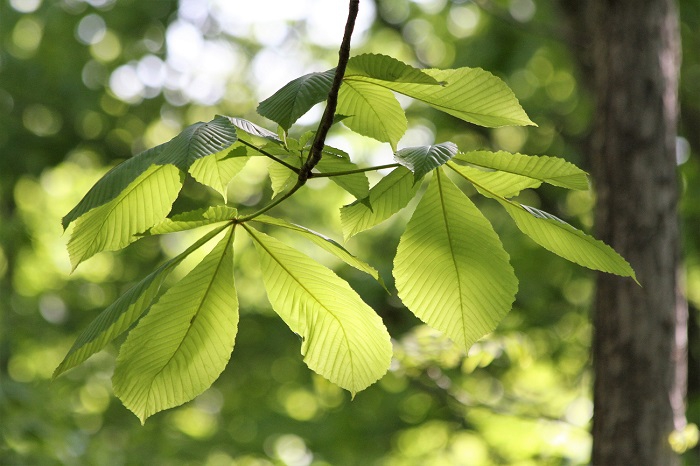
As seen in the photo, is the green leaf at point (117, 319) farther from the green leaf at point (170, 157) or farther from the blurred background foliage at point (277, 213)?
the blurred background foliage at point (277, 213)

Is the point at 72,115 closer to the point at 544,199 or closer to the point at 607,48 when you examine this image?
the point at 544,199

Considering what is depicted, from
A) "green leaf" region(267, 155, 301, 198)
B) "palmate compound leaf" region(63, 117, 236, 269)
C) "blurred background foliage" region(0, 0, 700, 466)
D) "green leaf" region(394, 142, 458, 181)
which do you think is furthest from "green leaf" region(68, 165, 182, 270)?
"blurred background foliage" region(0, 0, 700, 466)

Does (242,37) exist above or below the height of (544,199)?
above

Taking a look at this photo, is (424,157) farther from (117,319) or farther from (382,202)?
(117,319)

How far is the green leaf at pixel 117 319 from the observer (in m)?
0.61

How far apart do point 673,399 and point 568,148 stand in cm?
313

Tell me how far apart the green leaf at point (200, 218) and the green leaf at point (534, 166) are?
21cm

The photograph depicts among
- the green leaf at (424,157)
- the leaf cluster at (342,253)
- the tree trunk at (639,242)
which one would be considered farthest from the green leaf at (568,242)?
the tree trunk at (639,242)

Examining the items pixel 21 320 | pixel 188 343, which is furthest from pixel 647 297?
pixel 21 320

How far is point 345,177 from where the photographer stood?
0.70 metres

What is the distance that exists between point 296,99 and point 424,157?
0.11 metres

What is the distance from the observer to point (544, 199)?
4777 mm

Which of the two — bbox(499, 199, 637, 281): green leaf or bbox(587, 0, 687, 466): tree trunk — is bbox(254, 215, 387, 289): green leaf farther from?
bbox(587, 0, 687, 466): tree trunk

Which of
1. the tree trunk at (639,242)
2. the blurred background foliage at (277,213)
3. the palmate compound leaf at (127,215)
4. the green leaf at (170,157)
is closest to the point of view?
the green leaf at (170,157)
